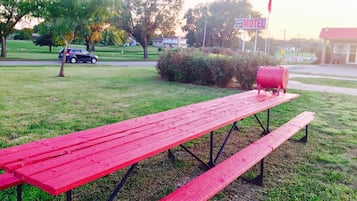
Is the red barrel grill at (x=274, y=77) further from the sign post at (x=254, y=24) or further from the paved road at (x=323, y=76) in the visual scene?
the sign post at (x=254, y=24)

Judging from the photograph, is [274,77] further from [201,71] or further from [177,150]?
[201,71]

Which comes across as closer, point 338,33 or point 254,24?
point 254,24

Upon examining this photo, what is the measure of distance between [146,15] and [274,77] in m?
33.3

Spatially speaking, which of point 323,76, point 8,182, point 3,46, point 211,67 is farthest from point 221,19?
point 8,182

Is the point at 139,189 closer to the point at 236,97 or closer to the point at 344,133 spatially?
the point at 236,97

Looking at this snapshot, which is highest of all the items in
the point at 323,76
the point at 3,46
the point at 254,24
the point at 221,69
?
the point at 254,24

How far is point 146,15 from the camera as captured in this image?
36469 millimetres

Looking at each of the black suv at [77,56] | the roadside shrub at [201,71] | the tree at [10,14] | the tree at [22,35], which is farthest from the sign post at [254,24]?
the tree at [22,35]

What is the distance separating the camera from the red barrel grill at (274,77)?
4.87 meters

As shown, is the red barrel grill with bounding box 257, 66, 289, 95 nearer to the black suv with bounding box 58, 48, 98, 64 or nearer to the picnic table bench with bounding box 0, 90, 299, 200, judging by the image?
the picnic table bench with bounding box 0, 90, 299, 200

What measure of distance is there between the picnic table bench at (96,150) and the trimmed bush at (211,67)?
22.3ft

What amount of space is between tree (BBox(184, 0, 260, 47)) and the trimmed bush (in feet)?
126

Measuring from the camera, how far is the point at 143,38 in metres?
36.9

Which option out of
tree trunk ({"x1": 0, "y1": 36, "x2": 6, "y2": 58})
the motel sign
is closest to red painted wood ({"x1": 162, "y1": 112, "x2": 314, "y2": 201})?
the motel sign
